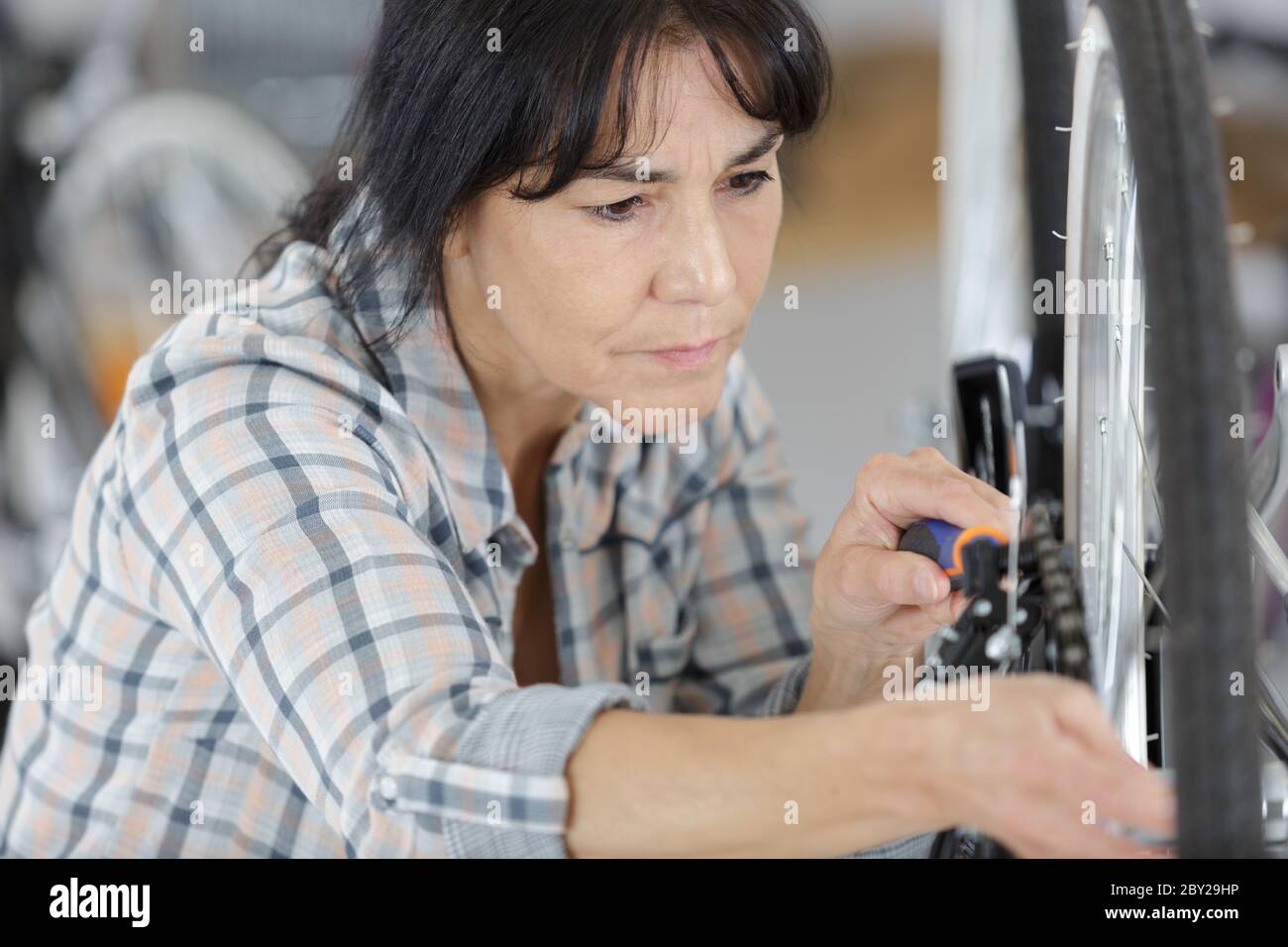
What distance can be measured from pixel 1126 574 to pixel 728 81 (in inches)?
11.4

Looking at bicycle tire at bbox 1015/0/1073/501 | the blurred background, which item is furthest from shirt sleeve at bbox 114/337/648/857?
the blurred background

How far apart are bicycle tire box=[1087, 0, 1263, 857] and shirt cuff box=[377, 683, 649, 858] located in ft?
0.67

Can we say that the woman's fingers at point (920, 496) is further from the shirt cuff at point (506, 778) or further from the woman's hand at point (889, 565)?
the shirt cuff at point (506, 778)

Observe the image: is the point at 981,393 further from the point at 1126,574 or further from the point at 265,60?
the point at 265,60

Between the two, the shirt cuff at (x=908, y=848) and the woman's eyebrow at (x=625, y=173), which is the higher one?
the woman's eyebrow at (x=625, y=173)

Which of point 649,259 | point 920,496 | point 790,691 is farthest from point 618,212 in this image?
point 790,691

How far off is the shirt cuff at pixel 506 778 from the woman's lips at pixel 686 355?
9.4 inches

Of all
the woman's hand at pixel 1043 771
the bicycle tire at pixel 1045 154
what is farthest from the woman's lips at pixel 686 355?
the woman's hand at pixel 1043 771

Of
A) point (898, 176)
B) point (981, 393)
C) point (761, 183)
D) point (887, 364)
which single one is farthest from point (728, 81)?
point (898, 176)

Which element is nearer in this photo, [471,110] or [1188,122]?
[1188,122]

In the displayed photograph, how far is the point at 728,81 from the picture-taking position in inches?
26.0

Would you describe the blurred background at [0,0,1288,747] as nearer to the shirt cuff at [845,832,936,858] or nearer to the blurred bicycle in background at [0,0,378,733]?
the blurred bicycle in background at [0,0,378,733]

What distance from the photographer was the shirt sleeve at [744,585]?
3.04 feet

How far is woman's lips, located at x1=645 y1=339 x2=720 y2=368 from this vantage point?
71 centimetres
